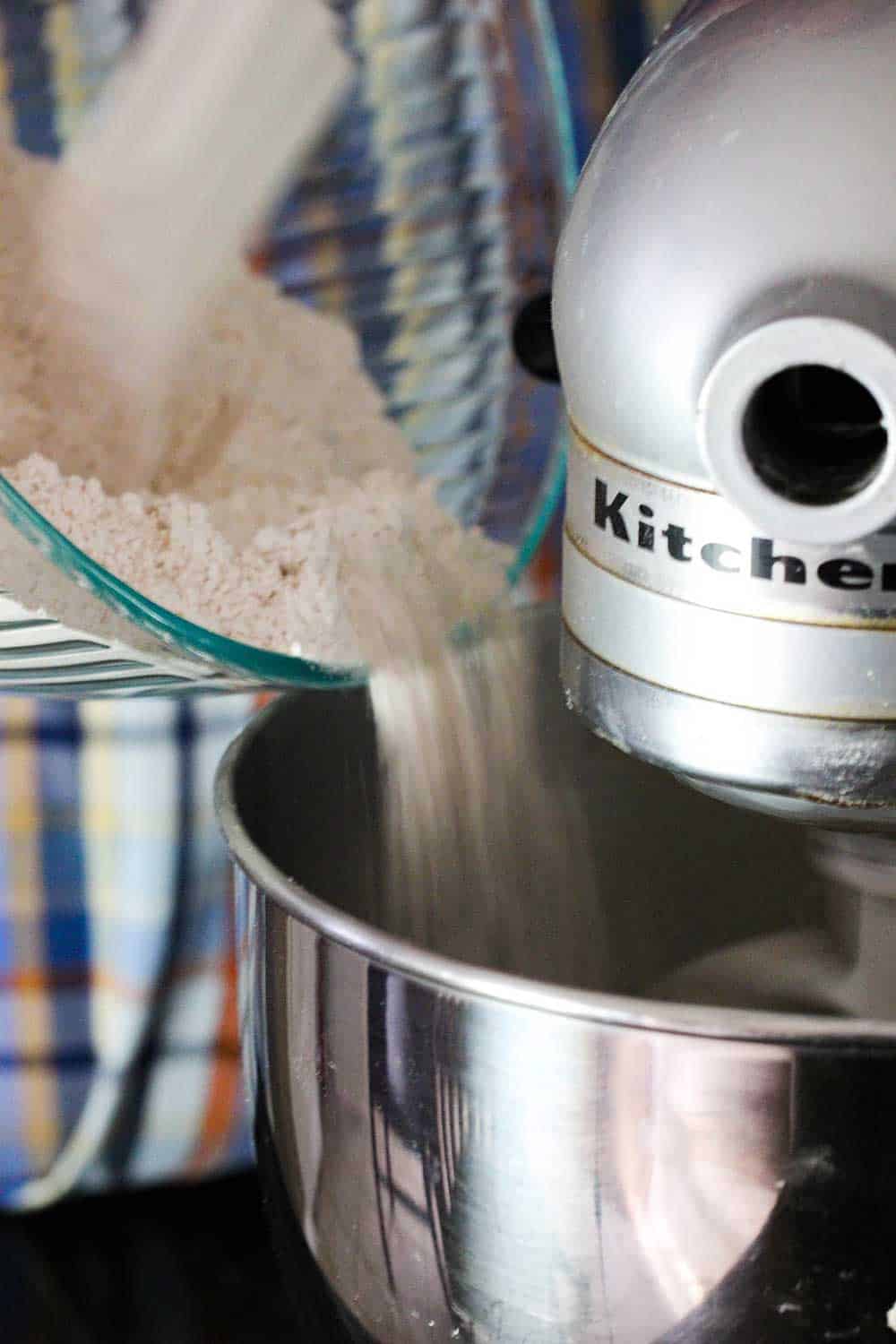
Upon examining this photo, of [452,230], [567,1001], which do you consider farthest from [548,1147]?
[452,230]

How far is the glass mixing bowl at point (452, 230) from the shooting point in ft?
1.52

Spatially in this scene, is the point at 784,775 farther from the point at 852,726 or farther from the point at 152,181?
the point at 152,181

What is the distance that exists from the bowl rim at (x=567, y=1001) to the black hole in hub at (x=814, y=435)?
0.08m

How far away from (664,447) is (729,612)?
3 centimetres

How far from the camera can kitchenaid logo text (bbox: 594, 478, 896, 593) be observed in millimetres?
288

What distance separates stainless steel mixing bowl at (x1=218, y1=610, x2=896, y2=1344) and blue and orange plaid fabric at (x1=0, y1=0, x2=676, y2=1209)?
0.65ft

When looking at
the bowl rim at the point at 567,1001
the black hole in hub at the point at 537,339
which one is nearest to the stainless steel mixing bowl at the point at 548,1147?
the bowl rim at the point at 567,1001

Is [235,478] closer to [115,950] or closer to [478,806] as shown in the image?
[478,806]

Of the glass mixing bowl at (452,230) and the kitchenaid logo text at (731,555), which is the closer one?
the kitchenaid logo text at (731,555)

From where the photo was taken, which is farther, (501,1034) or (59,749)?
(59,749)

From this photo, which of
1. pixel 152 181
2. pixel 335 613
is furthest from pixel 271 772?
pixel 152 181

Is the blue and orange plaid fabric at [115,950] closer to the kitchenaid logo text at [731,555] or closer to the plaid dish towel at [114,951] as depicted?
the plaid dish towel at [114,951]

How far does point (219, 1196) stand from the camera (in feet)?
1.96

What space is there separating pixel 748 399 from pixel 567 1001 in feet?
0.32
